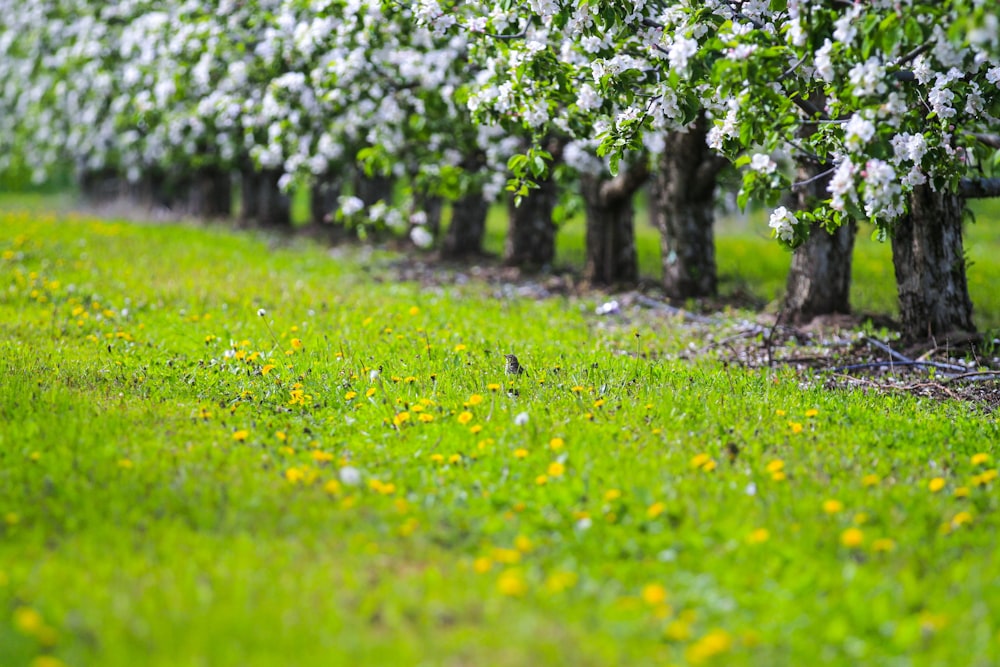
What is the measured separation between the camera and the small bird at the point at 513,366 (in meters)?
6.95

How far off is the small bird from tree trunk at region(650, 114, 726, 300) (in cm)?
422

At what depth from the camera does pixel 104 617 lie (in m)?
3.53

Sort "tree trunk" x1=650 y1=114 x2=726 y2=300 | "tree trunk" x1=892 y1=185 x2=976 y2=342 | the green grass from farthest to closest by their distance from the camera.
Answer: "tree trunk" x1=650 y1=114 x2=726 y2=300, "tree trunk" x1=892 y1=185 x2=976 y2=342, the green grass

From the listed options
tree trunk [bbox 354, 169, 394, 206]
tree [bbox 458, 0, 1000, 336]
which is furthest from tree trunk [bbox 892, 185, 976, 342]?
tree trunk [bbox 354, 169, 394, 206]

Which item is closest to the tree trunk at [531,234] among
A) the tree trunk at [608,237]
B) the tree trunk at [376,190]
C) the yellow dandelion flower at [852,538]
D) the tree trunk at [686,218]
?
the tree trunk at [608,237]

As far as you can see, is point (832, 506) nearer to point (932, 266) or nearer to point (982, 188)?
point (932, 266)

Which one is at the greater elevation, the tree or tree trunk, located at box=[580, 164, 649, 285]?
the tree

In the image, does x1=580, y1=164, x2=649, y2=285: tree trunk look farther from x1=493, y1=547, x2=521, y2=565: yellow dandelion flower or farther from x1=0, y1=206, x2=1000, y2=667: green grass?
x1=493, y1=547, x2=521, y2=565: yellow dandelion flower

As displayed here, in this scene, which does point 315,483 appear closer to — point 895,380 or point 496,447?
point 496,447

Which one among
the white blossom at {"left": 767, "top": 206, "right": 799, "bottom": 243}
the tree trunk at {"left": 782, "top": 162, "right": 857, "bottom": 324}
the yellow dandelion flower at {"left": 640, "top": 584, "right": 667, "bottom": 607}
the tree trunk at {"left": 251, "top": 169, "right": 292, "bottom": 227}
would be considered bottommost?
the yellow dandelion flower at {"left": 640, "top": 584, "right": 667, "bottom": 607}

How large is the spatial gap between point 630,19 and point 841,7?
1540mm

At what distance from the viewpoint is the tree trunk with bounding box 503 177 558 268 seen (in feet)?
44.3

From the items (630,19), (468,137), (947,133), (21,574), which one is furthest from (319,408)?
(468,137)

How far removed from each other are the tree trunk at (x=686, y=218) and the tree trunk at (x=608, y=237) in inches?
32.5
